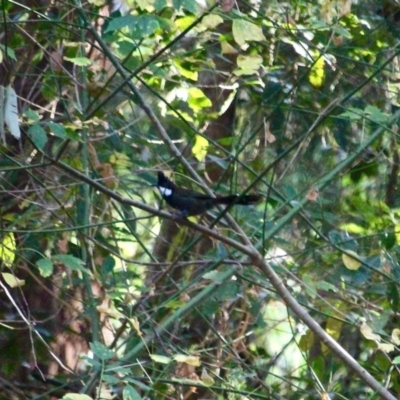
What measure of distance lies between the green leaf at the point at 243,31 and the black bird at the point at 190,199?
0.54m

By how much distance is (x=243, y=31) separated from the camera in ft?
8.94

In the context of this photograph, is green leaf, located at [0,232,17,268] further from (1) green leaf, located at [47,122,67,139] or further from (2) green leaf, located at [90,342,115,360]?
(2) green leaf, located at [90,342,115,360]

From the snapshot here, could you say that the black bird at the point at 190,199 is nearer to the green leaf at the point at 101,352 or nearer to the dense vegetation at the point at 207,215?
the dense vegetation at the point at 207,215

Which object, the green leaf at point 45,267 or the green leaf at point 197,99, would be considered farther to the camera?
the green leaf at point 197,99

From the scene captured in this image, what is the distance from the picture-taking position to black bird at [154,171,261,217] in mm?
3080

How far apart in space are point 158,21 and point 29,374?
237 centimetres

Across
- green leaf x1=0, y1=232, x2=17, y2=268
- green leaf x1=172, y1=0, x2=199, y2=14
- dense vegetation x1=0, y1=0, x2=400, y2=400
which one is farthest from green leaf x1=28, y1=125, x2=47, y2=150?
green leaf x1=0, y1=232, x2=17, y2=268

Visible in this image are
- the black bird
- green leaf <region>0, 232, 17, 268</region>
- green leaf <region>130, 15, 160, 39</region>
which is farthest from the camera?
green leaf <region>0, 232, 17, 268</region>

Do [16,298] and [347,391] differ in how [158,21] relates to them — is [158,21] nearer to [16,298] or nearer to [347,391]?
[16,298]

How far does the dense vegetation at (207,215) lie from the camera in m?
3.17

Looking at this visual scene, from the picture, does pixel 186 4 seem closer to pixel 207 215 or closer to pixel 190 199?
pixel 190 199

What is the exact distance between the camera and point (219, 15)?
290 centimetres

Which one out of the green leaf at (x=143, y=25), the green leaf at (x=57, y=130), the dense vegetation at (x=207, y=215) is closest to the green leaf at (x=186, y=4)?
the green leaf at (x=143, y=25)

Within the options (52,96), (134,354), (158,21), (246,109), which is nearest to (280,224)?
(134,354)
